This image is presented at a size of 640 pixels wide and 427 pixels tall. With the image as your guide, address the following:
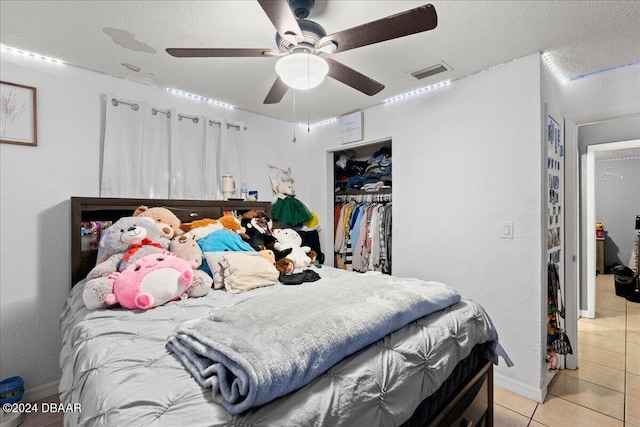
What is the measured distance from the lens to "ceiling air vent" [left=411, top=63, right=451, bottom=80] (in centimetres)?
221

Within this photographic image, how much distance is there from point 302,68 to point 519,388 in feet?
8.39

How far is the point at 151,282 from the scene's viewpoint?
4.88 feet

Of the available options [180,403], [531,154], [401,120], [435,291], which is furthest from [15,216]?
[531,154]

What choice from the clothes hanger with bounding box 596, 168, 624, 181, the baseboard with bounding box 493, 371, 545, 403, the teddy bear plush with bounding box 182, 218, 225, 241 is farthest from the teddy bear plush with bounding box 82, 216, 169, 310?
the clothes hanger with bounding box 596, 168, 624, 181

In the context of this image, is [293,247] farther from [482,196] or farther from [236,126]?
[482,196]

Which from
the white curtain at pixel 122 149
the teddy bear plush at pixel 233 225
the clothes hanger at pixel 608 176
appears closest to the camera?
the white curtain at pixel 122 149

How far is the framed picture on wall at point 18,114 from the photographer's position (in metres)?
1.96

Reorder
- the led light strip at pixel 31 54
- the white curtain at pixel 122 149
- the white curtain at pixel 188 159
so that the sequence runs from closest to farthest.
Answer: the led light strip at pixel 31 54 → the white curtain at pixel 122 149 → the white curtain at pixel 188 159

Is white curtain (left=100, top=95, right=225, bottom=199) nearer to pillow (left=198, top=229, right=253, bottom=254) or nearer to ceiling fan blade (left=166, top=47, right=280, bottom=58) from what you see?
pillow (left=198, top=229, right=253, bottom=254)

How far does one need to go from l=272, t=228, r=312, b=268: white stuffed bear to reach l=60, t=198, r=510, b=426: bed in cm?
95

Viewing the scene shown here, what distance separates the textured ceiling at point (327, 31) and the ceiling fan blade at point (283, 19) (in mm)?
332

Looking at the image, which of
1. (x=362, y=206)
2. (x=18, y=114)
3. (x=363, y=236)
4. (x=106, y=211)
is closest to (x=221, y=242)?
(x=106, y=211)

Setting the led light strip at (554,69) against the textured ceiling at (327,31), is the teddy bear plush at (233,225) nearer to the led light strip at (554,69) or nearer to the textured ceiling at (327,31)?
the textured ceiling at (327,31)

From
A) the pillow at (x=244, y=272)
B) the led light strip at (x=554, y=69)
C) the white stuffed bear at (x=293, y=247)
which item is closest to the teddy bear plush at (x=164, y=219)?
the pillow at (x=244, y=272)
